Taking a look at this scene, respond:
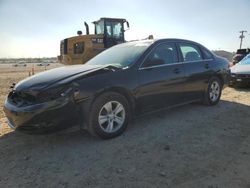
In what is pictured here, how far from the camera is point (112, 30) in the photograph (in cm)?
1388

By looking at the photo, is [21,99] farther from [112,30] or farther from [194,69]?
[112,30]

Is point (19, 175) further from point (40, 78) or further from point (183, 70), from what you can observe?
point (183, 70)

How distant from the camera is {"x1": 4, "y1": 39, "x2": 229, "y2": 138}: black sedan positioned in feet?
12.5

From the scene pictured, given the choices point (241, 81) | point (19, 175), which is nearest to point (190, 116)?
point (19, 175)

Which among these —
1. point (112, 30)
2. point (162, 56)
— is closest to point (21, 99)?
point (162, 56)

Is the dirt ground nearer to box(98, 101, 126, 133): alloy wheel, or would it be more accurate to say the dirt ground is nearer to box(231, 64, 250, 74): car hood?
box(98, 101, 126, 133): alloy wheel

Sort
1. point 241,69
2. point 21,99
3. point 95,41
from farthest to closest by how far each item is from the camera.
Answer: point 95,41 < point 241,69 < point 21,99

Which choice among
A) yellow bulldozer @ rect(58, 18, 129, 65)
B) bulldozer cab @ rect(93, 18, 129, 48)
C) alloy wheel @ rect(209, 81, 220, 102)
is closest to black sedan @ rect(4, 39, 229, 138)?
alloy wheel @ rect(209, 81, 220, 102)

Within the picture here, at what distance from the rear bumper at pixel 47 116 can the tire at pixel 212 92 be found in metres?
3.61

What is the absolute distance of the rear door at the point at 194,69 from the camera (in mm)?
5648

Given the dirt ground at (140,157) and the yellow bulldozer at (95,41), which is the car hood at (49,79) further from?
the yellow bulldozer at (95,41)

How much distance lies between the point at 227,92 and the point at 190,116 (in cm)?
362

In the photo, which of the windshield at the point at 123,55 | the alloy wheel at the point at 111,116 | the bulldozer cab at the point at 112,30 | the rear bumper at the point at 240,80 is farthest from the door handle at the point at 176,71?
the bulldozer cab at the point at 112,30

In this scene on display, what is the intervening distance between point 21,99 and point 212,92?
449 cm
